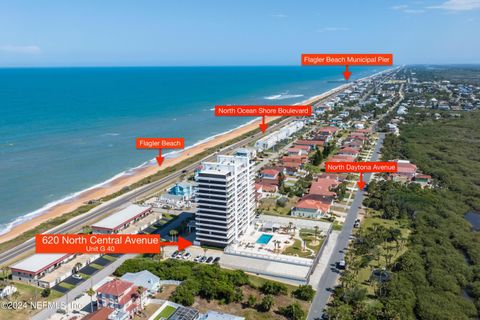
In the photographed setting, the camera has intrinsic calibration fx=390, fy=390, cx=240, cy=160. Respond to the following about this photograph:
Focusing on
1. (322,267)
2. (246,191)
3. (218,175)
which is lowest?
(322,267)

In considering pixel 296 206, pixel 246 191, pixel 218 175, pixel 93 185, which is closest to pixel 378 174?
pixel 296 206

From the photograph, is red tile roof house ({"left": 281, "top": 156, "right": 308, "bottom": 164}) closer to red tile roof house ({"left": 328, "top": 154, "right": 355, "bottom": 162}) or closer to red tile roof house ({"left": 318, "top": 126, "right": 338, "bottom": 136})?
red tile roof house ({"left": 328, "top": 154, "right": 355, "bottom": 162})

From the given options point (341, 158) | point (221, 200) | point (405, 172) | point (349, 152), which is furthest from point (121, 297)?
point (349, 152)

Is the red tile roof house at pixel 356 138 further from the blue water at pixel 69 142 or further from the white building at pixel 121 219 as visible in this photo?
the white building at pixel 121 219

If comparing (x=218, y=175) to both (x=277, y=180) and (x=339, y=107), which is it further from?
(x=339, y=107)

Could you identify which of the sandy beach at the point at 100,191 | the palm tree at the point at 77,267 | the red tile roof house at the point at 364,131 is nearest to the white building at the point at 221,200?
the palm tree at the point at 77,267

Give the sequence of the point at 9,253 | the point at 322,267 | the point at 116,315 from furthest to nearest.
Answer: the point at 9,253 < the point at 322,267 < the point at 116,315

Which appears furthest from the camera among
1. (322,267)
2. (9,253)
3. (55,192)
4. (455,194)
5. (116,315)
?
(55,192)
